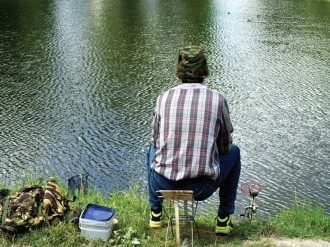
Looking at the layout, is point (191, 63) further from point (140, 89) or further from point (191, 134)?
point (140, 89)

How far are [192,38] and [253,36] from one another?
4.04 metres

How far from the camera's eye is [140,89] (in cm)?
1933

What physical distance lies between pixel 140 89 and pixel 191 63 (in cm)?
1497

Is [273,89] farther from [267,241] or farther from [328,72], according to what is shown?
[267,241]

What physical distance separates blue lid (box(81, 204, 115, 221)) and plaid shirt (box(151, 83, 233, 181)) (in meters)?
0.88

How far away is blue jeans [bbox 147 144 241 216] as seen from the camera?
4.35 metres

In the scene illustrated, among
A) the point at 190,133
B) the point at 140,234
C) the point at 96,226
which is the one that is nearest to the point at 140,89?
the point at 140,234

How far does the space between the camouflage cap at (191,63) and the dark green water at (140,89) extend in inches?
242

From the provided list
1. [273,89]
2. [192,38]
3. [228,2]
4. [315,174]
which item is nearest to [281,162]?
[315,174]

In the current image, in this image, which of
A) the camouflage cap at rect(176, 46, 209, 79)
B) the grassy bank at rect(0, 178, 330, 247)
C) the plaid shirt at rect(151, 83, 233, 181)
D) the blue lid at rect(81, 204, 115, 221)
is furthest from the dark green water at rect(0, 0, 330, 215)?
the camouflage cap at rect(176, 46, 209, 79)

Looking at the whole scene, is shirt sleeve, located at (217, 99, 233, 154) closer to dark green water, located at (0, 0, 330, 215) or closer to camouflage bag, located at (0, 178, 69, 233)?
camouflage bag, located at (0, 178, 69, 233)

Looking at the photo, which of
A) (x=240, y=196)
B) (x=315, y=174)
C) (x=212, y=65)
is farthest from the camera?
(x=212, y=65)

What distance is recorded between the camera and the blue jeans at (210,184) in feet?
14.3

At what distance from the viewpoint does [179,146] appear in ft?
14.1
